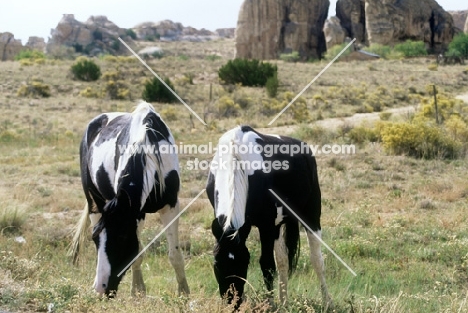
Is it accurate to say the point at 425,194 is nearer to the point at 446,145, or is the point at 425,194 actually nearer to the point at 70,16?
the point at 446,145

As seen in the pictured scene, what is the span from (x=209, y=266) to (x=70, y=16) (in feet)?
314

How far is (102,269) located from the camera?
14.7 ft

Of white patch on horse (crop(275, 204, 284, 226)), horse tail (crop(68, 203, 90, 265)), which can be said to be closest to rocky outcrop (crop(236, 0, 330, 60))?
horse tail (crop(68, 203, 90, 265))

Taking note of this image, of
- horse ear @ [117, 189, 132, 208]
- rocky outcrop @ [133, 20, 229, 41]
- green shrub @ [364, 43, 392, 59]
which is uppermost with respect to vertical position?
rocky outcrop @ [133, 20, 229, 41]

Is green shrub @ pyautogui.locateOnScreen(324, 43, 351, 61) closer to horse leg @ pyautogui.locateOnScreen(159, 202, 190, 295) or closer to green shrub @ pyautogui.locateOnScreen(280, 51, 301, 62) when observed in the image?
green shrub @ pyautogui.locateOnScreen(280, 51, 301, 62)

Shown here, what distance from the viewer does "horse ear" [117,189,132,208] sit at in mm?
4629

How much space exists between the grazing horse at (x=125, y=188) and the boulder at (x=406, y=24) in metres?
59.4

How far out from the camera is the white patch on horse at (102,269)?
4.42m

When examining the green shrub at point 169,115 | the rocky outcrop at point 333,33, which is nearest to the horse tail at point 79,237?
the green shrub at point 169,115

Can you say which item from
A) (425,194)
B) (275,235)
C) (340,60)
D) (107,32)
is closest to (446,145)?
(425,194)

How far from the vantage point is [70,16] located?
3760 inches

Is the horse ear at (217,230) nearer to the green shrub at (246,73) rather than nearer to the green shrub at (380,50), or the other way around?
the green shrub at (246,73)

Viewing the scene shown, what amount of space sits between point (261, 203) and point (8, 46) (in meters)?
80.9

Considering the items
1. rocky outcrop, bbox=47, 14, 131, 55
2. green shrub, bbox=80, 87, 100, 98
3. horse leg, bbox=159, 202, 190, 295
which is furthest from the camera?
rocky outcrop, bbox=47, 14, 131, 55
